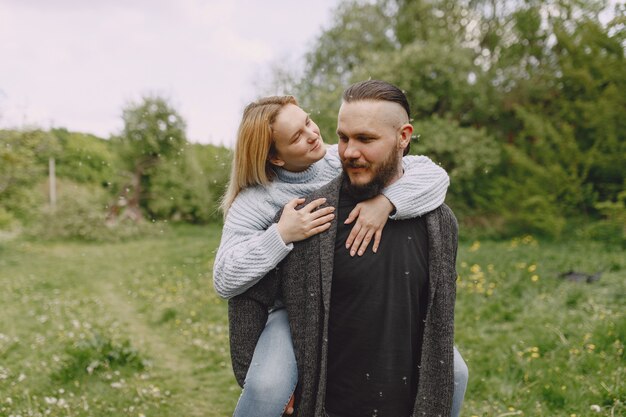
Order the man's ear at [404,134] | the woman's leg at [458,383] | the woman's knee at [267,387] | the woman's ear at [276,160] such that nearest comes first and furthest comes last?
the woman's knee at [267,387] < the man's ear at [404,134] < the woman's leg at [458,383] < the woman's ear at [276,160]

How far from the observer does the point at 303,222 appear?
259cm

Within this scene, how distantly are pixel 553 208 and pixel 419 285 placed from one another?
40.0ft

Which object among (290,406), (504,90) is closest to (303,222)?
(290,406)

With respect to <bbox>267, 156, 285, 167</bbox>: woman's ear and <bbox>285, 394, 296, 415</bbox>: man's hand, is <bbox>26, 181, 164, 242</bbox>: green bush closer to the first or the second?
<bbox>267, 156, 285, 167</bbox>: woman's ear

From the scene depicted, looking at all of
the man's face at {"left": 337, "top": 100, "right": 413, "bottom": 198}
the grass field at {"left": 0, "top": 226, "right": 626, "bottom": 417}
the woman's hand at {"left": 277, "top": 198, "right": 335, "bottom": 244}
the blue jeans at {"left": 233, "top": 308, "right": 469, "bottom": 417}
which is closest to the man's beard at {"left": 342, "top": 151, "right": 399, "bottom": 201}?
the man's face at {"left": 337, "top": 100, "right": 413, "bottom": 198}

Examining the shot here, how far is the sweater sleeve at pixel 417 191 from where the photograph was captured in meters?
2.62

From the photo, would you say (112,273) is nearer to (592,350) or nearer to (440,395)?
(592,350)

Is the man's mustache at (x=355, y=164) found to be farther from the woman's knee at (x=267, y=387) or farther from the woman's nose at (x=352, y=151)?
→ the woman's knee at (x=267, y=387)

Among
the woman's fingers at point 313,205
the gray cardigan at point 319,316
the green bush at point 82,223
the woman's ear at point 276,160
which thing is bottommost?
the green bush at point 82,223

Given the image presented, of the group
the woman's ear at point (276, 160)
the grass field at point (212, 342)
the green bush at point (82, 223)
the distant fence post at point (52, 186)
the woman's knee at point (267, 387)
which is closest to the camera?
Answer: the woman's knee at point (267, 387)

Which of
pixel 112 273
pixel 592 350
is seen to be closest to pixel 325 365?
pixel 592 350

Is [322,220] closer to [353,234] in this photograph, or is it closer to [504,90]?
[353,234]

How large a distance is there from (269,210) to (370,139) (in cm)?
63

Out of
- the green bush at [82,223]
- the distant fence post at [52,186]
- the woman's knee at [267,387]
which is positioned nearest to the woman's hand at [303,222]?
the woman's knee at [267,387]
